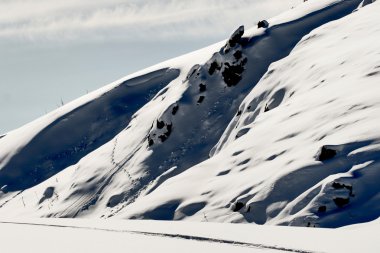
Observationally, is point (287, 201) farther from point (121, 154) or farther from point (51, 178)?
point (51, 178)

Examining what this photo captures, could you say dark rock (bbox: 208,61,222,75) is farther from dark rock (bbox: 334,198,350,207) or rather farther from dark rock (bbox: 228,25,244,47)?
dark rock (bbox: 334,198,350,207)

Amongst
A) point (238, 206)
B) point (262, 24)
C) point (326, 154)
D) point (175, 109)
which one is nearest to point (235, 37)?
point (262, 24)

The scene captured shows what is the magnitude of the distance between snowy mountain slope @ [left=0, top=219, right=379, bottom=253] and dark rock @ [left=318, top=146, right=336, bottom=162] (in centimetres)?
1181

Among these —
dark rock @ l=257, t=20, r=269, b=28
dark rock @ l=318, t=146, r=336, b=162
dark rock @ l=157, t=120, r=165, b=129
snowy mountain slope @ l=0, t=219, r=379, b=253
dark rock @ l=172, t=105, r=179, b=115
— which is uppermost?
dark rock @ l=257, t=20, r=269, b=28

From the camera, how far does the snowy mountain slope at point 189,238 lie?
821 centimetres

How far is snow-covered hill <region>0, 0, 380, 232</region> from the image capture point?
72.9 feet

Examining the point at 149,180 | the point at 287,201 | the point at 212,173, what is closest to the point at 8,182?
the point at 149,180

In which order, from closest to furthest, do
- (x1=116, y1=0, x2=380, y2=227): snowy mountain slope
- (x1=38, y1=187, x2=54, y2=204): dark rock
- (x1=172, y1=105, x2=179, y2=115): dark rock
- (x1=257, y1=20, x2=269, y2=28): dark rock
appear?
1. (x1=116, y1=0, x2=380, y2=227): snowy mountain slope
2. (x1=172, y1=105, x2=179, y2=115): dark rock
3. (x1=38, y1=187, x2=54, y2=204): dark rock
4. (x1=257, y1=20, x2=269, y2=28): dark rock

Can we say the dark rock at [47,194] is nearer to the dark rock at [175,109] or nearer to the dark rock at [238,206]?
the dark rock at [175,109]

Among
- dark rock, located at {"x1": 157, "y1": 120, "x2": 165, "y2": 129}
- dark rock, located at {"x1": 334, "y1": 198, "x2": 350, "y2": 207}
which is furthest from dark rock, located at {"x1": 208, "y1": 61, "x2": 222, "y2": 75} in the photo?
dark rock, located at {"x1": 334, "y1": 198, "x2": 350, "y2": 207}

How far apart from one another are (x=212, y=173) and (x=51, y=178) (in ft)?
107

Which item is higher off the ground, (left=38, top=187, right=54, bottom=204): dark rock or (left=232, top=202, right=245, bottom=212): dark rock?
(left=232, top=202, right=245, bottom=212): dark rock

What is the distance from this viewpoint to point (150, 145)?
5222 centimetres

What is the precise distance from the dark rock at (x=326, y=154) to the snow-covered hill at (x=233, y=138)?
0.19 feet
